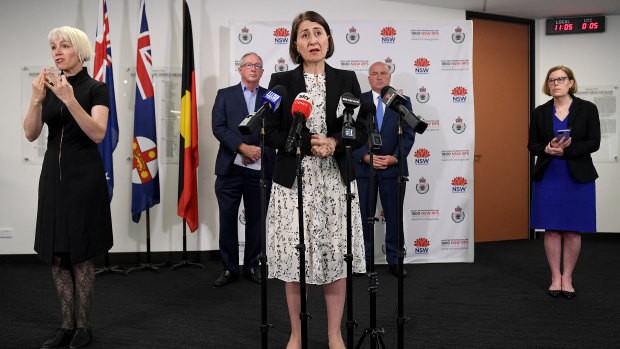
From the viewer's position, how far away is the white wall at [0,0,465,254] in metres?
5.15

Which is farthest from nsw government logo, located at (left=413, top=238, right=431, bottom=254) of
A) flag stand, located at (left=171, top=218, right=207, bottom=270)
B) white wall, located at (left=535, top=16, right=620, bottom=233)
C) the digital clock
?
the digital clock

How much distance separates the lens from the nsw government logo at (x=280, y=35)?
4934 mm

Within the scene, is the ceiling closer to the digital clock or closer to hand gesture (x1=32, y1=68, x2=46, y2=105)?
the digital clock

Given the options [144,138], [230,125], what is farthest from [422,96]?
[144,138]

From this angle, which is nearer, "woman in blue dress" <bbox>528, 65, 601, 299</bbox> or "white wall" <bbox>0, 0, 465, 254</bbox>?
"woman in blue dress" <bbox>528, 65, 601, 299</bbox>

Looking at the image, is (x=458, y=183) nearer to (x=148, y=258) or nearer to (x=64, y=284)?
(x=148, y=258)

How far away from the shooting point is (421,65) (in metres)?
4.98

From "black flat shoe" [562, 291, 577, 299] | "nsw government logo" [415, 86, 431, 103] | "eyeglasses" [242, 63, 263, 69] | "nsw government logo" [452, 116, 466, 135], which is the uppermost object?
"eyeglasses" [242, 63, 263, 69]

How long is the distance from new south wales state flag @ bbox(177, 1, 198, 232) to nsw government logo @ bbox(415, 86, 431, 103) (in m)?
2.15

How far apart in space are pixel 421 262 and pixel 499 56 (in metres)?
2.93

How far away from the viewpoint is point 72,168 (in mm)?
2596

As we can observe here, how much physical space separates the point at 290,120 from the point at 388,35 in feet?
9.75

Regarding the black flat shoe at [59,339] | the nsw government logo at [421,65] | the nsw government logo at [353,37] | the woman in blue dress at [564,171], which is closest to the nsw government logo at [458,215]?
the woman in blue dress at [564,171]

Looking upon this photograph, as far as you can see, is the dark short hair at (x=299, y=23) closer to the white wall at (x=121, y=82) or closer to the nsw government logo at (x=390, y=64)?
the nsw government logo at (x=390, y=64)
